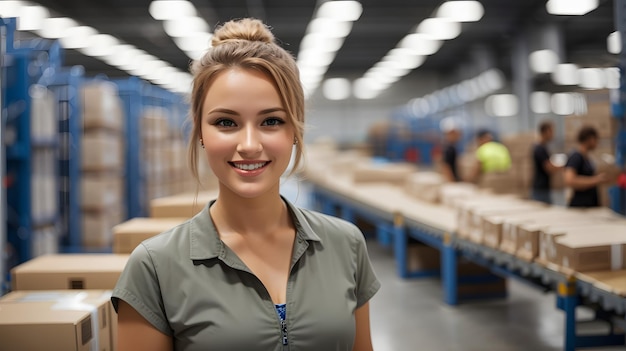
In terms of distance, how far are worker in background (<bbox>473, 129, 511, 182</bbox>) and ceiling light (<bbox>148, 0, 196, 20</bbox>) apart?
17.9 feet

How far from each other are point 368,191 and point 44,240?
201 inches

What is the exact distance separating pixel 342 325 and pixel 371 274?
0.83 feet

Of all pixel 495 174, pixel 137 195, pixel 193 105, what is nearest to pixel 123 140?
pixel 137 195

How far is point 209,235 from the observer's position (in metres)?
1.65

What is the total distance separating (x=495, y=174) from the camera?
28.1ft

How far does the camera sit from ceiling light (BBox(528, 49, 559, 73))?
14631mm

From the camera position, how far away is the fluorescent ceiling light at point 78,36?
13.9 m

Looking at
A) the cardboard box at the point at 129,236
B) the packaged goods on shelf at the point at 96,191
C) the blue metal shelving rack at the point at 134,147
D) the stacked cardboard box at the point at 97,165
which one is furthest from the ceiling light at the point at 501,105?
the cardboard box at the point at 129,236

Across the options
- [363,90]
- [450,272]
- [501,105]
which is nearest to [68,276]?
[450,272]

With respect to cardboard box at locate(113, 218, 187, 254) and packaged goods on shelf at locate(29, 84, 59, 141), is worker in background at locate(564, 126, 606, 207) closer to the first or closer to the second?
cardboard box at locate(113, 218, 187, 254)

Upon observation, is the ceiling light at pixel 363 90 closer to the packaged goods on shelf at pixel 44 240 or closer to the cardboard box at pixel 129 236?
the packaged goods on shelf at pixel 44 240

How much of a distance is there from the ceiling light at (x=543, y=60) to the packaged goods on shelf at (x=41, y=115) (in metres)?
12.2

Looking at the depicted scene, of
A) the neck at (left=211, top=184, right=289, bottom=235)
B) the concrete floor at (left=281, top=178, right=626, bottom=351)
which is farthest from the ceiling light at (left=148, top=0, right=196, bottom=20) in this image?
the neck at (left=211, top=184, right=289, bottom=235)

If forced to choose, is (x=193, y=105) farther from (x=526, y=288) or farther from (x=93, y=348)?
(x=526, y=288)
